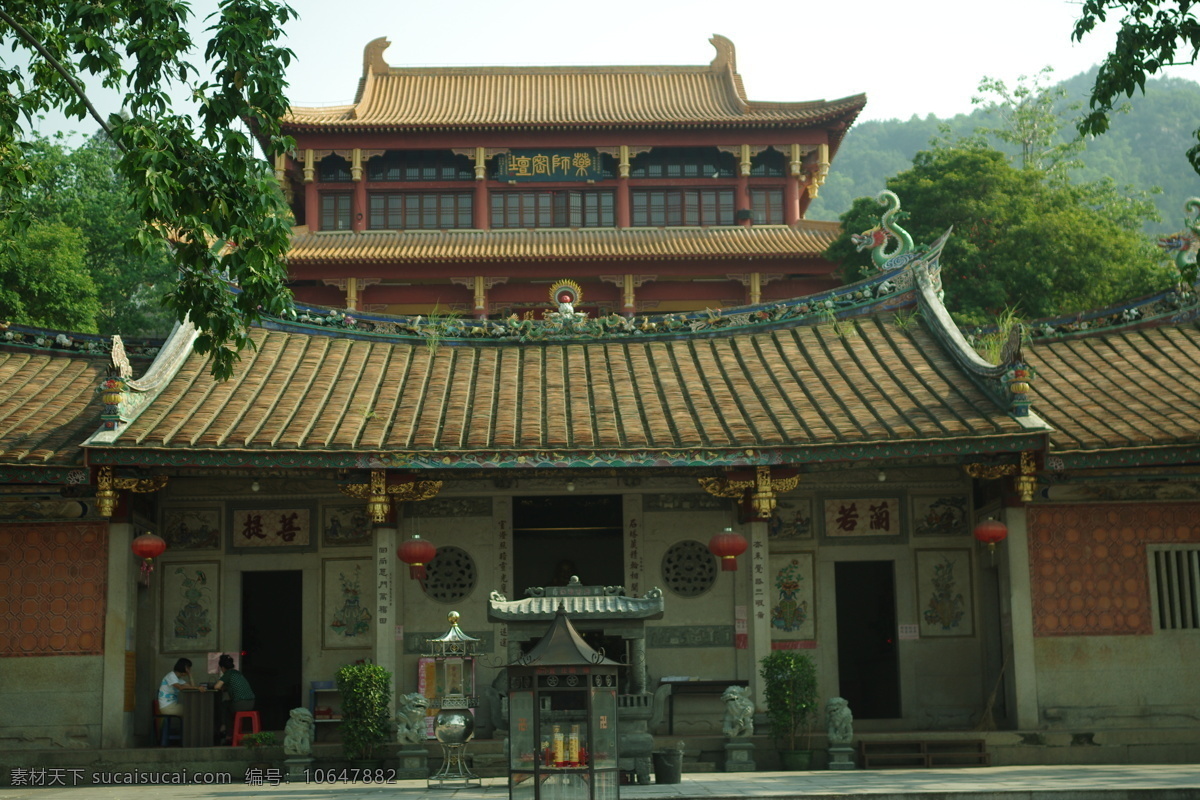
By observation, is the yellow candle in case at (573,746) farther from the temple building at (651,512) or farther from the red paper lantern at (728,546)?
the red paper lantern at (728,546)

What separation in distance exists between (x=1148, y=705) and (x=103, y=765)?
9.83 metres

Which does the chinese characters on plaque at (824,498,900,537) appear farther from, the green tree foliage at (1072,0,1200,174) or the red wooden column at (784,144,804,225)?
the red wooden column at (784,144,804,225)

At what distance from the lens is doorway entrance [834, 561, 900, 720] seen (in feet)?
48.5

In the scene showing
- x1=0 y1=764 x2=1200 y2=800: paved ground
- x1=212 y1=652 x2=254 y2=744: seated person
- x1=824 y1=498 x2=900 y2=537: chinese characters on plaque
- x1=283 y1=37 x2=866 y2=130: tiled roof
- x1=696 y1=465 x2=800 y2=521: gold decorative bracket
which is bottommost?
x1=0 y1=764 x2=1200 y2=800: paved ground

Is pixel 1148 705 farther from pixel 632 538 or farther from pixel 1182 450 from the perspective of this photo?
pixel 632 538

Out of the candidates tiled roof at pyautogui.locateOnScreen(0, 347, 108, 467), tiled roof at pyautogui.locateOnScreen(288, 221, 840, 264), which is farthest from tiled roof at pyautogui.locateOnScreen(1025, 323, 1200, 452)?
tiled roof at pyautogui.locateOnScreen(288, 221, 840, 264)

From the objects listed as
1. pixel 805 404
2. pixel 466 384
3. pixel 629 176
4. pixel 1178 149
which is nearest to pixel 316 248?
pixel 629 176

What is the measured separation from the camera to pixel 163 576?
14.4 meters

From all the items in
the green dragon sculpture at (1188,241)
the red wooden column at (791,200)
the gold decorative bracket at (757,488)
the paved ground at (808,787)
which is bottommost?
the paved ground at (808,787)

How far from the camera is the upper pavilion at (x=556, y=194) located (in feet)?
97.1

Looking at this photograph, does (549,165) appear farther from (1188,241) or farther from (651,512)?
(651,512)

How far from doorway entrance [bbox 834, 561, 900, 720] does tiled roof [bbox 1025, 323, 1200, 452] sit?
2553 mm

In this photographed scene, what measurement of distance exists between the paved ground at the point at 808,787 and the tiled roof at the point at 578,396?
304 cm

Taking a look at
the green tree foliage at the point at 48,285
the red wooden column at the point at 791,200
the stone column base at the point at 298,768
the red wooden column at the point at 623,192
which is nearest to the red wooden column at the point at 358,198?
the red wooden column at the point at 623,192
